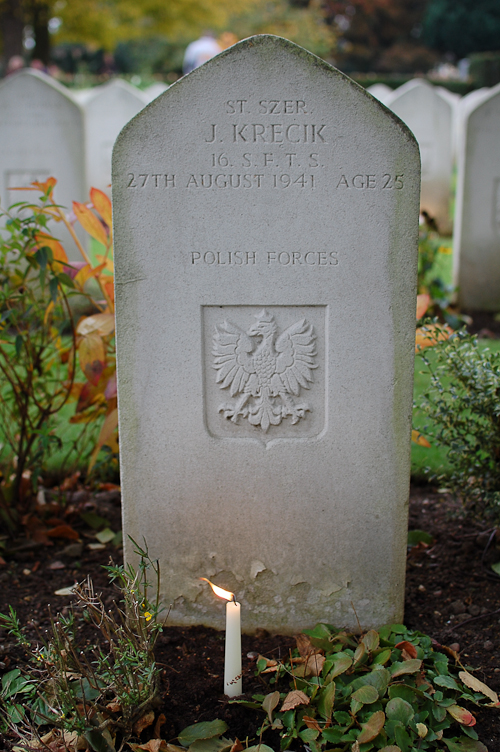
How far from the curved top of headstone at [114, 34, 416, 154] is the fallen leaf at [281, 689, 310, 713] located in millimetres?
1602

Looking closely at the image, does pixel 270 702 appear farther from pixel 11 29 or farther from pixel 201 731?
pixel 11 29

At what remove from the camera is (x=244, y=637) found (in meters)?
2.24

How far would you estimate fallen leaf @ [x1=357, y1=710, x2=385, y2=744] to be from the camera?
1.70 metres

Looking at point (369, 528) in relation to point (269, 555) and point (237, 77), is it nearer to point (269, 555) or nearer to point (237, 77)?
point (269, 555)

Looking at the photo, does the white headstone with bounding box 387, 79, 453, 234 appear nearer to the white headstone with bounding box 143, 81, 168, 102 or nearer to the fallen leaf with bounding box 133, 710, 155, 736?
the white headstone with bounding box 143, 81, 168, 102

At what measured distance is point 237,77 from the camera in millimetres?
1968

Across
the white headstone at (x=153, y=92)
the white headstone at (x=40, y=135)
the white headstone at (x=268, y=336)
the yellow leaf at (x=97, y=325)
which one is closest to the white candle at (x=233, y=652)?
the white headstone at (x=268, y=336)

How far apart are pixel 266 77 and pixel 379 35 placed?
36616 mm

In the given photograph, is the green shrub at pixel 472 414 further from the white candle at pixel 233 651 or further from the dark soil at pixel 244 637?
the white candle at pixel 233 651

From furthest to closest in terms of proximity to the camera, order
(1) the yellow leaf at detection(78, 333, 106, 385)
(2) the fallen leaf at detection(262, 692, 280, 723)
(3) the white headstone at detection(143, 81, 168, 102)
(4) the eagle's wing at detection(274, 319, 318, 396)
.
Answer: (3) the white headstone at detection(143, 81, 168, 102) < (1) the yellow leaf at detection(78, 333, 106, 385) < (4) the eagle's wing at detection(274, 319, 318, 396) < (2) the fallen leaf at detection(262, 692, 280, 723)

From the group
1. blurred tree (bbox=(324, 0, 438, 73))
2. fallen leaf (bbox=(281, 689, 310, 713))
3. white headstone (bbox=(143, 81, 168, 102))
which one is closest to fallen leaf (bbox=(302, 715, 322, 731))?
fallen leaf (bbox=(281, 689, 310, 713))

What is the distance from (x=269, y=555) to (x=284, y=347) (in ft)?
2.28

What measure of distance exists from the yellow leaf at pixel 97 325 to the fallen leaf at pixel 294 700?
57.2 inches

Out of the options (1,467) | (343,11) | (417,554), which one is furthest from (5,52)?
(343,11)
